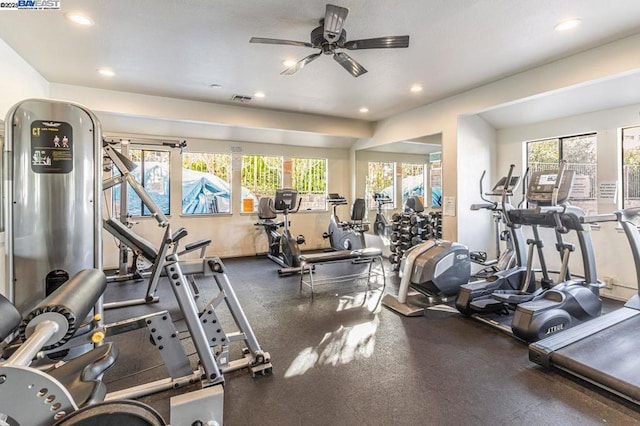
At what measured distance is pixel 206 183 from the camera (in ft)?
21.6

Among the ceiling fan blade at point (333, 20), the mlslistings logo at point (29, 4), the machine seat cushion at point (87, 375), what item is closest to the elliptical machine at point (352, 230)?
the ceiling fan blade at point (333, 20)

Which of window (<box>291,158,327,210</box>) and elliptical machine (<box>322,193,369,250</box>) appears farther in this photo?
window (<box>291,158,327,210</box>)

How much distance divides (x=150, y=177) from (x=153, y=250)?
307 centimetres

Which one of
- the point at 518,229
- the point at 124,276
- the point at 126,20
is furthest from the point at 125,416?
the point at 124,276

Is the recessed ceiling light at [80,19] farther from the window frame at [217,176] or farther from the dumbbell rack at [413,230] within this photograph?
the dumbbell rack at [413,230]

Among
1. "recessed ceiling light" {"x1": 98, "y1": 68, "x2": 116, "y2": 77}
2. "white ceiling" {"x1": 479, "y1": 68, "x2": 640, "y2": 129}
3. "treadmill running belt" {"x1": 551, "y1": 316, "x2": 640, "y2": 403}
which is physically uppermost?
"recessed ceiling light" {"x1": 98, "y1": 68, "x2": 116, "y2": 77}

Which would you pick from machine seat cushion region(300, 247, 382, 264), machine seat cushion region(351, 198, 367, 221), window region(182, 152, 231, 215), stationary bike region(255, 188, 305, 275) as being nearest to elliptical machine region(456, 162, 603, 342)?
machine seat cushion region(300, 247, 382, 264)

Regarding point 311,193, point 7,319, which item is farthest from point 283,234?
point 7,319

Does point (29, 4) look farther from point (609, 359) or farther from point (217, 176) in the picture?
point (609, 359)

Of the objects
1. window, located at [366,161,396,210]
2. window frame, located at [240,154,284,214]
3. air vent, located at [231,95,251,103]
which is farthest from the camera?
window, located at [366,161,396,210]

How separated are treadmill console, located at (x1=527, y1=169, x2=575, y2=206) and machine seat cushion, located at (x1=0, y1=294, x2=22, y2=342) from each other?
156 inches

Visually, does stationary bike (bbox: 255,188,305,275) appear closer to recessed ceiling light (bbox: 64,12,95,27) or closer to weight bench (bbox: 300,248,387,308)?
weight bench (bbox: 300,248,387,308)

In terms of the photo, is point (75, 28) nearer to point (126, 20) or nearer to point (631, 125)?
point (126, 20)

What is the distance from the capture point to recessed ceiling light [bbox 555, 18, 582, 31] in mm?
2883
